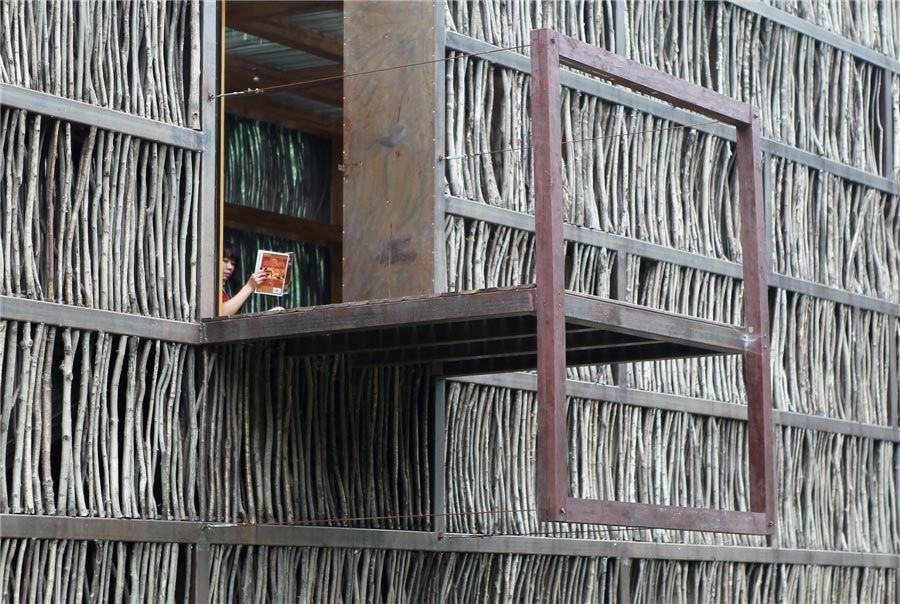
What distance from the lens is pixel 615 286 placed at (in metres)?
12.0

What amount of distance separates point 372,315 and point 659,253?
395 cm

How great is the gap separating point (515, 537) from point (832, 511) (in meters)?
3.60

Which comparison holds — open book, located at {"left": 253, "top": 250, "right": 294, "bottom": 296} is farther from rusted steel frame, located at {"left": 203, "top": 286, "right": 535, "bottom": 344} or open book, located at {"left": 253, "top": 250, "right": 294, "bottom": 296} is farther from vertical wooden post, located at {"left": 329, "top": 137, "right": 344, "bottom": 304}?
vertical wooden post, located at {"left": 329, "top": 137, "right": 344, "bottom": 304}

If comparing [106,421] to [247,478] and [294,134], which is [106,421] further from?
[294,134]

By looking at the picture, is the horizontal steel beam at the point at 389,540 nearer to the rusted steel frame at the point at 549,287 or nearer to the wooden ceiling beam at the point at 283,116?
the rusted steel frame at the point at 549,287

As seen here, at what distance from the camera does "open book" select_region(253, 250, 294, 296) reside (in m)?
9.80

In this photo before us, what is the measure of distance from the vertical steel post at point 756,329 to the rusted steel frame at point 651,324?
0.40ft

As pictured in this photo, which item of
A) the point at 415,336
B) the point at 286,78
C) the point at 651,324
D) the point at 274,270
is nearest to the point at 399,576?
the point at 415,336

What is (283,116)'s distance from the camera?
13844mm

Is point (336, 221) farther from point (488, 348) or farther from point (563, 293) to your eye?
point (563, 293)

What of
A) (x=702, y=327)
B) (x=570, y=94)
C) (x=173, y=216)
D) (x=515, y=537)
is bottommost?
(x=515, y=537)

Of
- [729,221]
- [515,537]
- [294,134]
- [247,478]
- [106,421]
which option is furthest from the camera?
[294,134]

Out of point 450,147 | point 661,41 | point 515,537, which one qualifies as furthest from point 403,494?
point 661,41

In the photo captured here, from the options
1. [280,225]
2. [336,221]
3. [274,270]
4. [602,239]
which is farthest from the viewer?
[336,221]
